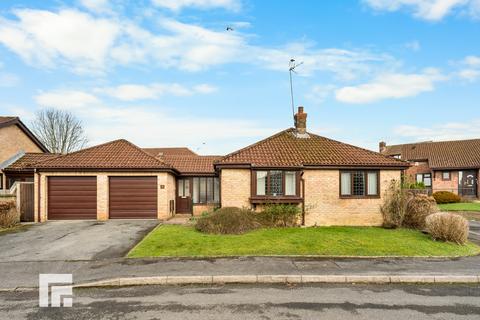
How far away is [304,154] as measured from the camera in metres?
16.1

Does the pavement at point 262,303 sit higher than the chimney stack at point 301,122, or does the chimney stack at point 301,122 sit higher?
the chimney stack at point 301,122

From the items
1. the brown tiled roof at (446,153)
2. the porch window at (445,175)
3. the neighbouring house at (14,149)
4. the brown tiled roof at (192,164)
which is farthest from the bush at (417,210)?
the porch window at (445,175)

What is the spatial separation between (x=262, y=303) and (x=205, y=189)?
16.1 m

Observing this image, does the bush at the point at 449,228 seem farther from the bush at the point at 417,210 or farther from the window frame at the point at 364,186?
the window frame at the point at 364,186

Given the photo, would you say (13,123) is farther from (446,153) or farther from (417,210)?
(446,153)

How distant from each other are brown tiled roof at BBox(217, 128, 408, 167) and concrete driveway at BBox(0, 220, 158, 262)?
18.3 feet

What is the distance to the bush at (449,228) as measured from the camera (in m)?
11.1

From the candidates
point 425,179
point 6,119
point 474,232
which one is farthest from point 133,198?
point 425,179

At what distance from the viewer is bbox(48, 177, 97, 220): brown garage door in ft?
55.4

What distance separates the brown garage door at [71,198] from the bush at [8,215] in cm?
176

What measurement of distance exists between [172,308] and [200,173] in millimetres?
16035

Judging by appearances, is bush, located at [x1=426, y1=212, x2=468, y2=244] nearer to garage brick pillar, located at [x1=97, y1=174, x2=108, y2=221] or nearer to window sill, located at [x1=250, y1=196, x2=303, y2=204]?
window sill, located at [x1=250, y1=196, x2=303, y2=204]

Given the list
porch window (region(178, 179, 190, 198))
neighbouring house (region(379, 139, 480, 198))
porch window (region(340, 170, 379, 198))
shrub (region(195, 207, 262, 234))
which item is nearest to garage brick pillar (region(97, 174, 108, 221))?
porch window (region(178, 179, 190, 198))

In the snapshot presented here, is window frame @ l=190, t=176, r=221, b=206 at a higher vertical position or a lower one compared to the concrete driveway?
higher
